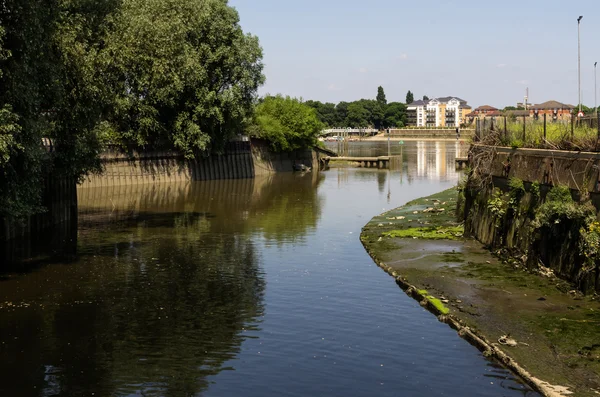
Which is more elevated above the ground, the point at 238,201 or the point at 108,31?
the point at 108,31

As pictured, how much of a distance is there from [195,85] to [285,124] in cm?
2804

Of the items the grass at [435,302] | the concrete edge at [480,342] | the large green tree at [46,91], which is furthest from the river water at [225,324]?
the large green tree at [46,91]

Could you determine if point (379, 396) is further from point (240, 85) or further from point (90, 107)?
point (240, 85)

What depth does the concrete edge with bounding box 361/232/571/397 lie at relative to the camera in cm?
1567

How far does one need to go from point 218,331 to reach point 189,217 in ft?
89.1

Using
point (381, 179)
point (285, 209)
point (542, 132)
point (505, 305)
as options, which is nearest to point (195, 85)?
point (285, 209)

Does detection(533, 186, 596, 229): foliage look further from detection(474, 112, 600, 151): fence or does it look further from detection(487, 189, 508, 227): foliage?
detection(487, 189, 508, 227): foliage

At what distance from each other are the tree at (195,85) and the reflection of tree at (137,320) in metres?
30.3

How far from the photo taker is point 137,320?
2180cm

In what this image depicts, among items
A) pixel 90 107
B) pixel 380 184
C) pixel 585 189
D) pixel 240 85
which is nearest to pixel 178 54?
pixel 240 85

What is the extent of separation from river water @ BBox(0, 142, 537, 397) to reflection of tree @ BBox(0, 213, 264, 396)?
0.05 meters

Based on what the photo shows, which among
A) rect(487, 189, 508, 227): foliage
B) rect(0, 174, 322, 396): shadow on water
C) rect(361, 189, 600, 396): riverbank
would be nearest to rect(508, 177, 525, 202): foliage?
rect(487, 189, 508, 227): foliage

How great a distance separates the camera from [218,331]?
68.2ft

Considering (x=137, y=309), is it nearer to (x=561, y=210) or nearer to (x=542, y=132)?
(x=561, y=210)
